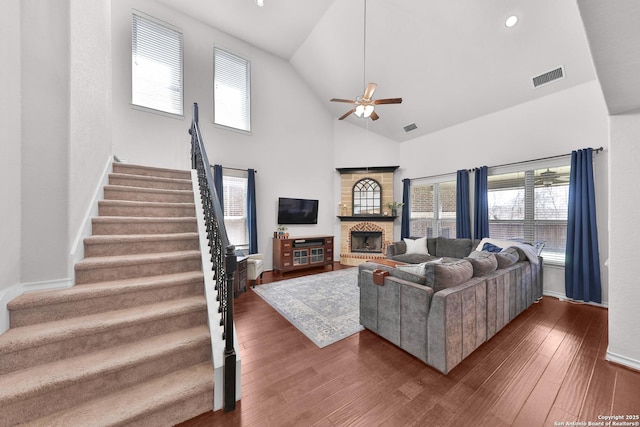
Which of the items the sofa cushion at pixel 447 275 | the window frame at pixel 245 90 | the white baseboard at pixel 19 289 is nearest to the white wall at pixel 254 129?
the window frame at pixel 245 90

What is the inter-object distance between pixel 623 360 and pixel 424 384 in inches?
78.1

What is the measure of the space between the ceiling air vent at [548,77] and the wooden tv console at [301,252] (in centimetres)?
501

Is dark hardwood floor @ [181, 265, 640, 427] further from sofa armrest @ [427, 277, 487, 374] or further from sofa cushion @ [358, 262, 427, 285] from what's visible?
sofa cushion @ [358, 262, 427, 285]

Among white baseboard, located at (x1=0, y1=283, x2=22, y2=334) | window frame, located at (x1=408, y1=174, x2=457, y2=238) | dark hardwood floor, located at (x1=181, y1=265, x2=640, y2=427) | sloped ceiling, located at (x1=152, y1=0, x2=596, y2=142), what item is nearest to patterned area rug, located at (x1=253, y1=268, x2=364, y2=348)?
dark hardwood floor, located at (x1=181, y1=265, x2=640, y2=427)

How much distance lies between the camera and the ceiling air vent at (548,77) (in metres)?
3.57

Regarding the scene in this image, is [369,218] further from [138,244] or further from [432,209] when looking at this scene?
[138,244]

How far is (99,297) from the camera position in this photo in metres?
1.66

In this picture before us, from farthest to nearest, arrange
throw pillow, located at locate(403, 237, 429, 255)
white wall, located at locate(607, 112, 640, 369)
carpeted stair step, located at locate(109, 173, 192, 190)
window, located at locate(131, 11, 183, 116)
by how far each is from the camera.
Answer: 1. throw pillow, located at locate(403, 237, 429, 255)
2. window, located at locate(131, 11, 183, 116)
3. carpeted stair step, located at locate(109, 173, 192, 190)
4. white wall, located at locate(607, 112, 640, 369)

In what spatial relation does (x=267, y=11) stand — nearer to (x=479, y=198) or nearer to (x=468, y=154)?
(x=468, y=154)

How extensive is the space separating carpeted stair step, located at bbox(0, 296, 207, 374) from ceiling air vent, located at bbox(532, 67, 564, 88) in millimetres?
5921

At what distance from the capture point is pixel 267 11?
453 centimetres

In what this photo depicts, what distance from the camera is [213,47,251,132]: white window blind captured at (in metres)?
5.08

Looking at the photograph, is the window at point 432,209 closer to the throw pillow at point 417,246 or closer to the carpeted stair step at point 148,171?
the throw pillow at point 417,246

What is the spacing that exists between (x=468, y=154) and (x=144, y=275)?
6.23 m
